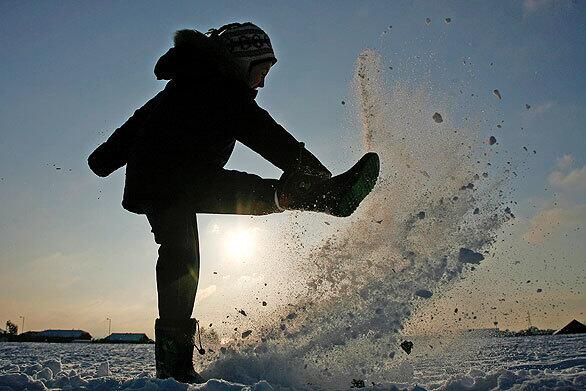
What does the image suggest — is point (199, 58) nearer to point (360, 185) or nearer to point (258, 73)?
point (258, 73)

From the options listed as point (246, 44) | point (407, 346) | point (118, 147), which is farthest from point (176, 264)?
point (407, 346)

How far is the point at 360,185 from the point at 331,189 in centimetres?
15

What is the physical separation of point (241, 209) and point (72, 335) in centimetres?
7477

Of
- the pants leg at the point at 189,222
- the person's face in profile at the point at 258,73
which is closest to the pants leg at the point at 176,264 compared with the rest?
the pants leg at the point at 189,222

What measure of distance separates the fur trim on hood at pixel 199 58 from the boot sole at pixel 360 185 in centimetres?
81

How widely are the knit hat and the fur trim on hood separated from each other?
5 centimetres

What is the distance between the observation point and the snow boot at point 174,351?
2.58 meters

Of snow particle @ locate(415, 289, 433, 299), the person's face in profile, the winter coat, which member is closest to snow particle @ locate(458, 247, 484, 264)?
snow particle @ locate(415, 289, 433, 299)

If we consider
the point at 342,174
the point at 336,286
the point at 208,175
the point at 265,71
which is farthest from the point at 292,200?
the point at 336,286

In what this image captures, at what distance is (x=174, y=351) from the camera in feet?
8.60

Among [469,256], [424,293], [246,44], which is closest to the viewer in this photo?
[246,44]

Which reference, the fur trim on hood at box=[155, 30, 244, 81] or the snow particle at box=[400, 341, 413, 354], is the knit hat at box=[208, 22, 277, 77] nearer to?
the fur trim on hood at box=[155, 30, 244, 81]

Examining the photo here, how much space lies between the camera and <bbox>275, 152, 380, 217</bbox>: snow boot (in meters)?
2.53

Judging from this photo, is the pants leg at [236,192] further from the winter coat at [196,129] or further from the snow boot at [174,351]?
the snow boot at [174,351]
